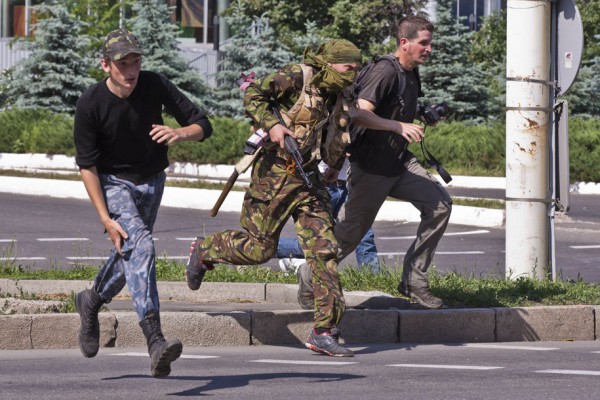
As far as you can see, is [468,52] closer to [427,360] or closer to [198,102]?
[198,102]

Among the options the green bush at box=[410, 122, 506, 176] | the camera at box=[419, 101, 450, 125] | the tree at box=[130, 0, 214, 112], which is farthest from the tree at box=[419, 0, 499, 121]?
the camera at box=[419, 101, 450, 125]

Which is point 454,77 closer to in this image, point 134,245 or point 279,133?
point 279,133

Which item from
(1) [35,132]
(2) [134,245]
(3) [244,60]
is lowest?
(1) [35,132]

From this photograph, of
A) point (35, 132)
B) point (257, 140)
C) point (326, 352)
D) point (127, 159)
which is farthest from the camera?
point (35, 132)

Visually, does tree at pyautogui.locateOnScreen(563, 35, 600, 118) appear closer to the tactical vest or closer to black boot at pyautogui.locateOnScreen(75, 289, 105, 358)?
the tactical vest

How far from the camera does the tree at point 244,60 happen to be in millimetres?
31062

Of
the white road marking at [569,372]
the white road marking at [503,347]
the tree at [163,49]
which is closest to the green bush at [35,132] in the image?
the tree at [163,49]

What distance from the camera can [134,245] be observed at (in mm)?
6863

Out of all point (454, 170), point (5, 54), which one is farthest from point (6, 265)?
point (5, 54)

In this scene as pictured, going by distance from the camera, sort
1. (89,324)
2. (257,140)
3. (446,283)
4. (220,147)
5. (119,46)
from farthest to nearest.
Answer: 1. (220,147)
2. (446,283)
3. (257,140)
4. (89,324)
5. (119,46)

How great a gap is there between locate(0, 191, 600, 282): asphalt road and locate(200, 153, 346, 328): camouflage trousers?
138 inches

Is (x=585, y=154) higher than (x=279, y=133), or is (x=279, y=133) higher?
(x=279, y=133)

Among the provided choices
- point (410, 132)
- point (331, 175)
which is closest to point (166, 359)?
point (331, 175)

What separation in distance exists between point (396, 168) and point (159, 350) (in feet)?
8.63
